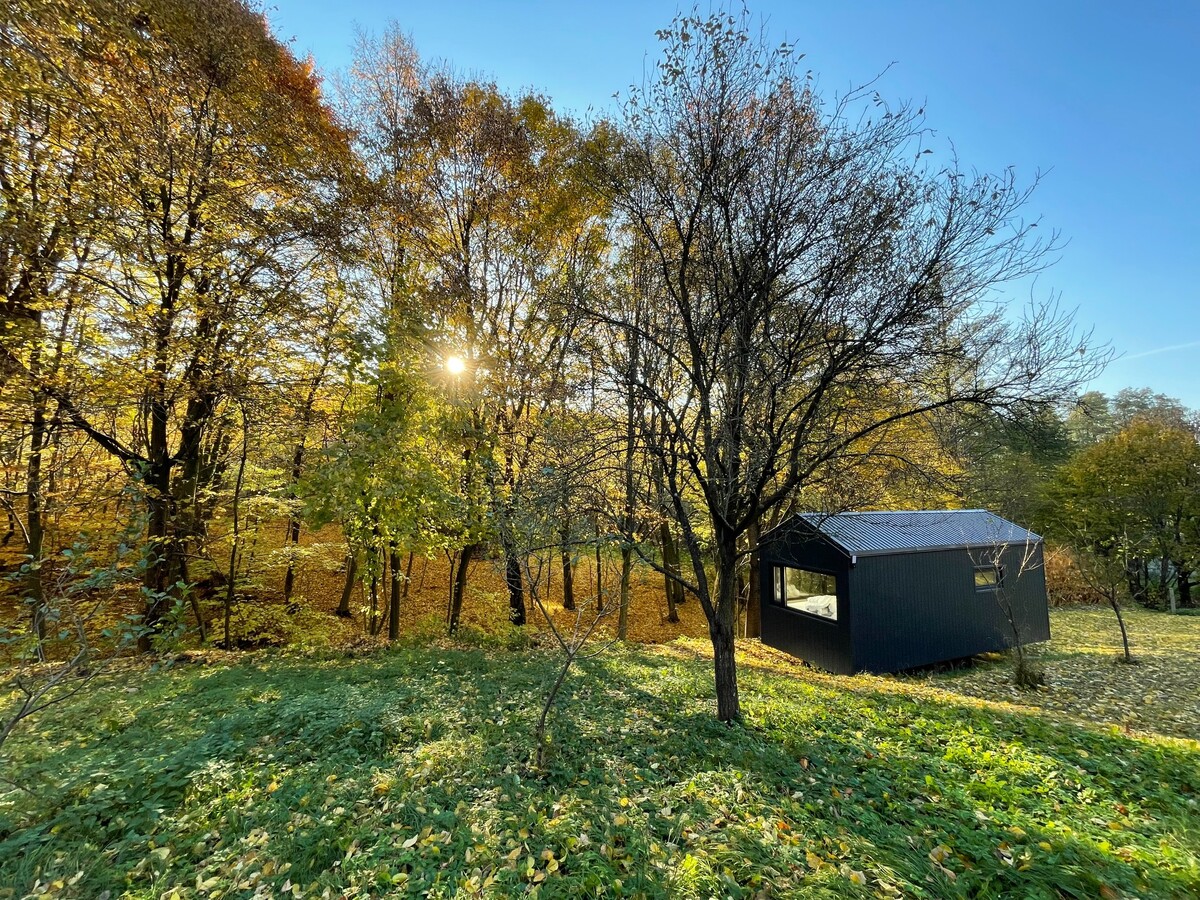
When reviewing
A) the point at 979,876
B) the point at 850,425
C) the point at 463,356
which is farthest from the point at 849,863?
the point at 463,356

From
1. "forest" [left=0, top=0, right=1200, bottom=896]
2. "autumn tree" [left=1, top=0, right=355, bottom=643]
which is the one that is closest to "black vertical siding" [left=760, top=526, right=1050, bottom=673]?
"forest" [left=0, top=0, right=1200, bottom=896]

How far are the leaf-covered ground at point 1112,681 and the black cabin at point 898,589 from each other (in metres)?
0.81

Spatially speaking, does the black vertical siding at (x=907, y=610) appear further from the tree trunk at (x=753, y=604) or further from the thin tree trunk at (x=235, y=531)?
the thin tree trunk at (x=235, y=531)

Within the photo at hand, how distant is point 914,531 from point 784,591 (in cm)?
326

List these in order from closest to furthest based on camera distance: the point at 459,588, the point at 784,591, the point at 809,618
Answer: the point at 459,588 → the point at 809,618 → the point at 784,591

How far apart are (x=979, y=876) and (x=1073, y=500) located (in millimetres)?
24441

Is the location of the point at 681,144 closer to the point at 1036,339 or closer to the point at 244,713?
the point at 1036,339

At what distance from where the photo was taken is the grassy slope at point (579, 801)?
2396mm

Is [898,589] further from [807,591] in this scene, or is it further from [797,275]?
[797,275]

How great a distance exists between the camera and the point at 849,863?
8.29 ft

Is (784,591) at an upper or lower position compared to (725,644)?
lower

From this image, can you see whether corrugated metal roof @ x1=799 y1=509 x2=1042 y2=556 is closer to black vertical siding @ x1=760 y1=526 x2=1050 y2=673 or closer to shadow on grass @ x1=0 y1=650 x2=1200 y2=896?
black vertical siding @ x1=760 y1=526 x2=1050 y2=673

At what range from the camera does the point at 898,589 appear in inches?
370

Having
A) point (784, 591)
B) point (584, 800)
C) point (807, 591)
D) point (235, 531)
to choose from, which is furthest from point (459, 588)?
point (807, 591)
